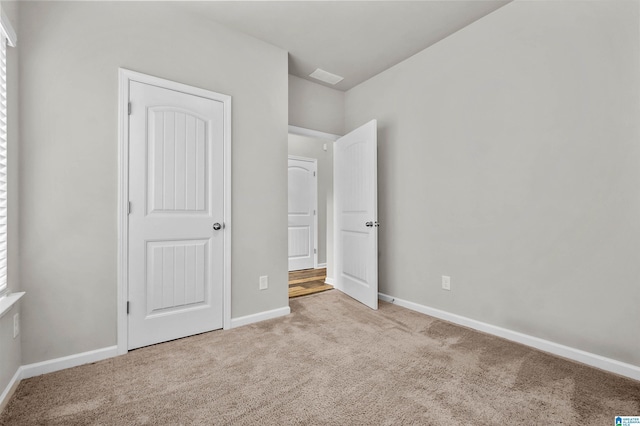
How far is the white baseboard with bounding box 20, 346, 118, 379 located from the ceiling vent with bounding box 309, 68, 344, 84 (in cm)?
324

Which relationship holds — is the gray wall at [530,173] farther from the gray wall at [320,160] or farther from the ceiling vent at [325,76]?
the gray wall at [320,160]

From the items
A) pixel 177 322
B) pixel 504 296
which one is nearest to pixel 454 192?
pixel 504 296

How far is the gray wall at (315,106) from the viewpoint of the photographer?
141 inches

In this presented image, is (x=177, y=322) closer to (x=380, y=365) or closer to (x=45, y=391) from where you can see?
(x=45, y=391)

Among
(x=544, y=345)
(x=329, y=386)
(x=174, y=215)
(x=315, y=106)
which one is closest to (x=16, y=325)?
(x=174, y=215)

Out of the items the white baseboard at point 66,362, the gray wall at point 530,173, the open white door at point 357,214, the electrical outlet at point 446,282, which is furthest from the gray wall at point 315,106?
the white baseboard at point 66,362

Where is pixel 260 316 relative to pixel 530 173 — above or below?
below

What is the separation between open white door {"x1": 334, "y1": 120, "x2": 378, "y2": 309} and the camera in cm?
312

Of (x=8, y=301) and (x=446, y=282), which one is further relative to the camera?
(x=446, y=282)

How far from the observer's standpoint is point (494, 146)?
2.47 m

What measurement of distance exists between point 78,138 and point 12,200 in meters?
0.53

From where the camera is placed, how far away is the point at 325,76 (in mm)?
3586

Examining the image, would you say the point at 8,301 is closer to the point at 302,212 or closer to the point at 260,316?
the point at 260,316

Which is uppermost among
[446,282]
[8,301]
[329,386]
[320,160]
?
[320,160]
